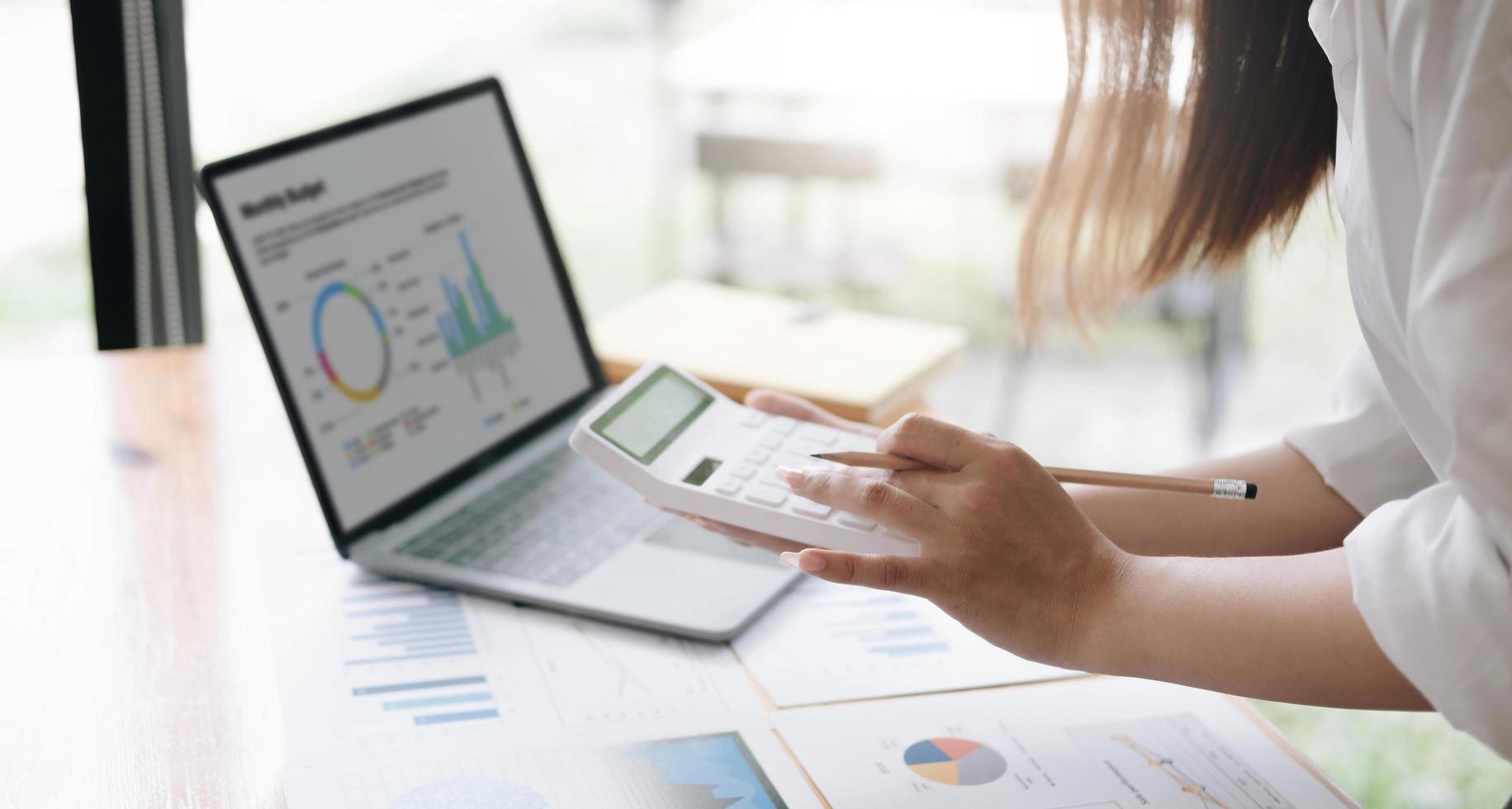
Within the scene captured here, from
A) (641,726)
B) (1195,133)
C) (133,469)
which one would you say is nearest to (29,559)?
(133,469)

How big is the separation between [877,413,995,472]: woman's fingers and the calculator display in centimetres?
16

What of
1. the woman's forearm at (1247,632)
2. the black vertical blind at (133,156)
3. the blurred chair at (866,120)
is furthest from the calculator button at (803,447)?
the blurred chair at (866,120)

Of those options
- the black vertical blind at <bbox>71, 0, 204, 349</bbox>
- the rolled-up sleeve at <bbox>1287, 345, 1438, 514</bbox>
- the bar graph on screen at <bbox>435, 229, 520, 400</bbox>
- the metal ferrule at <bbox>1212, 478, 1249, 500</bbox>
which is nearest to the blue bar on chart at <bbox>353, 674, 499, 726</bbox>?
the bar graph on screen at <bbox>435, 229, 520, 400</bbox>

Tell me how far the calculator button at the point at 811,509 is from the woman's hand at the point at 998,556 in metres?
0.05

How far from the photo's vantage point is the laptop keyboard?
0.90 meters

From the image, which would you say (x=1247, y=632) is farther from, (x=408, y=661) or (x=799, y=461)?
(x=408, y=661)

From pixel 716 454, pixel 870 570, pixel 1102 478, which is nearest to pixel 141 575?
pixel 716 454

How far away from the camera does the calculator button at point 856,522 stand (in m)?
0.72

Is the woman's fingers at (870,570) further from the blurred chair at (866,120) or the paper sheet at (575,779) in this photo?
the blurred chair at (866,120)

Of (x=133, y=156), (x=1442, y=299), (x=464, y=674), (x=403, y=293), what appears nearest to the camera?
(x=1442, y=299)

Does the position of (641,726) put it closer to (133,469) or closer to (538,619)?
(538,619)

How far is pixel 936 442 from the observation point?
692 mm

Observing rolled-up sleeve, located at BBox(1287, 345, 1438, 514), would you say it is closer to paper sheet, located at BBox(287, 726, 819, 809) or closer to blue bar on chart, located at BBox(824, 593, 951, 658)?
blue bar on chart, located at BBox(824, 593, 951, 658)

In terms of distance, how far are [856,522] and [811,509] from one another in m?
0.03
